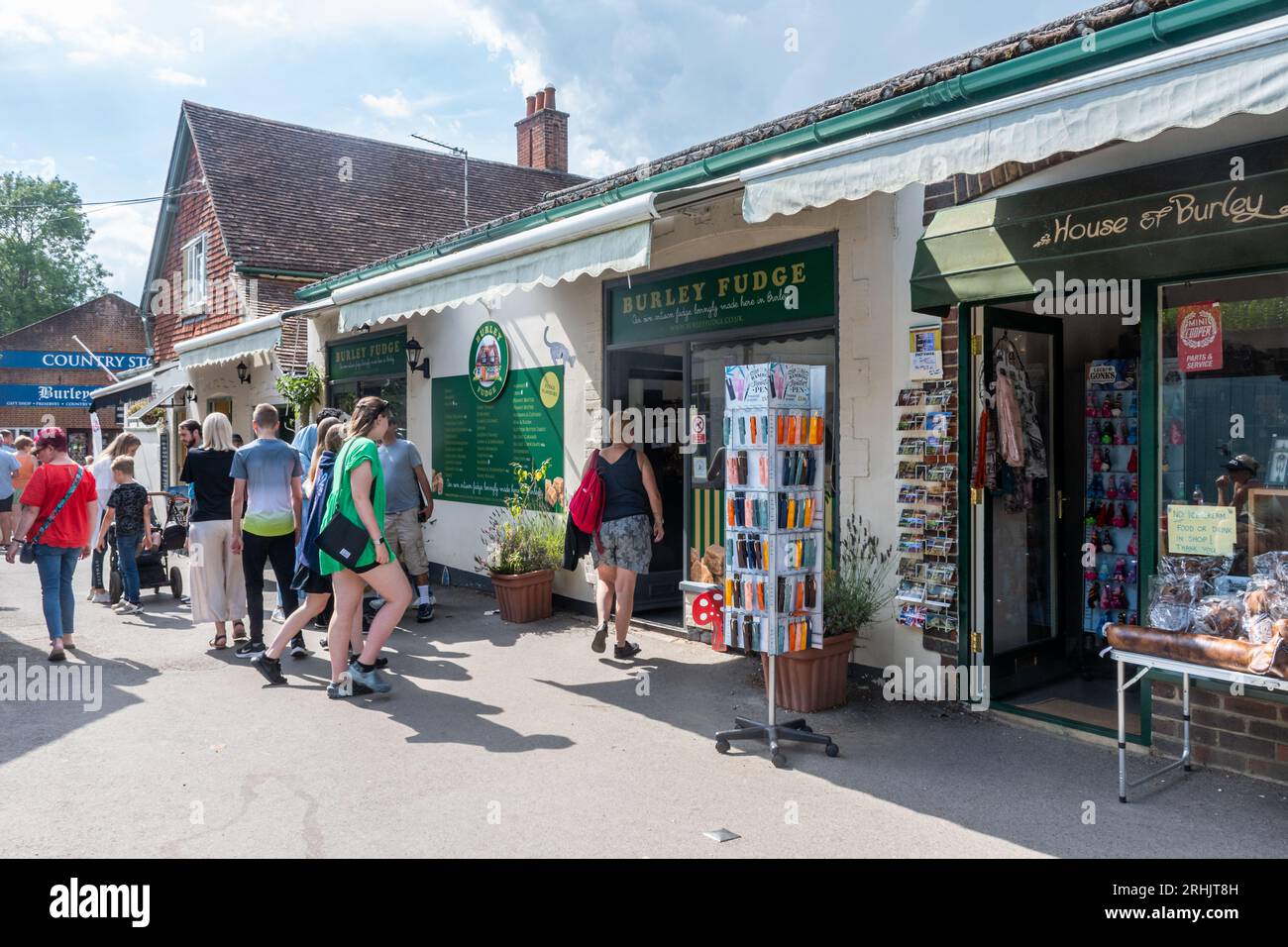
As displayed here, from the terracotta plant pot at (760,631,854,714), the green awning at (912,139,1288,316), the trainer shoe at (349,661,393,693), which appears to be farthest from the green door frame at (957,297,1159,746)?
the trainer shoe at (349,661,393,693)

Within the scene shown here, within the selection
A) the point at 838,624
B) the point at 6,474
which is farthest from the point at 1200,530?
the point at 6,474

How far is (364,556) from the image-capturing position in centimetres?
597

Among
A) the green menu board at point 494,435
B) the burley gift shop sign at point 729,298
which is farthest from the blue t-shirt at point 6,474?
the burley gift shop sign at point 729,298

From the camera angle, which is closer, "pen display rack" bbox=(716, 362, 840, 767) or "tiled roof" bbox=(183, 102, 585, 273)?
"pen display rack" bbox=(716, 362, 840, 767)

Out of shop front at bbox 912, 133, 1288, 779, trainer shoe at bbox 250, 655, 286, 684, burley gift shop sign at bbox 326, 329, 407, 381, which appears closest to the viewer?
shop front at bbox 912, 133, 1288, 779

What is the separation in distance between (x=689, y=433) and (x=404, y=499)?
2.65 meters

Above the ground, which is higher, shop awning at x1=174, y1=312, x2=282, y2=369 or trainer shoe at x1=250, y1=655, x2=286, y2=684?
shop awning at x1=174, y1=312, x2=282, y2=369

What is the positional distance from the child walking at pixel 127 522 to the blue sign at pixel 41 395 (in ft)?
74.4

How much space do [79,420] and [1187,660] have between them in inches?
1762

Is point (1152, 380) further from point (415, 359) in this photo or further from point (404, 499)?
point (415, 359)

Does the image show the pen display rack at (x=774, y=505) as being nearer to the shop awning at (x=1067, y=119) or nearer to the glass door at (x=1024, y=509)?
the shop awning at (x=1067, y=119)

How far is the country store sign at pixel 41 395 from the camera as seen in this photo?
29.5 m

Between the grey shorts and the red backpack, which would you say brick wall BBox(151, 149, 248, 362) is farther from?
the grey shorts

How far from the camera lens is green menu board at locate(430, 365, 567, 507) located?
957 centimetres
